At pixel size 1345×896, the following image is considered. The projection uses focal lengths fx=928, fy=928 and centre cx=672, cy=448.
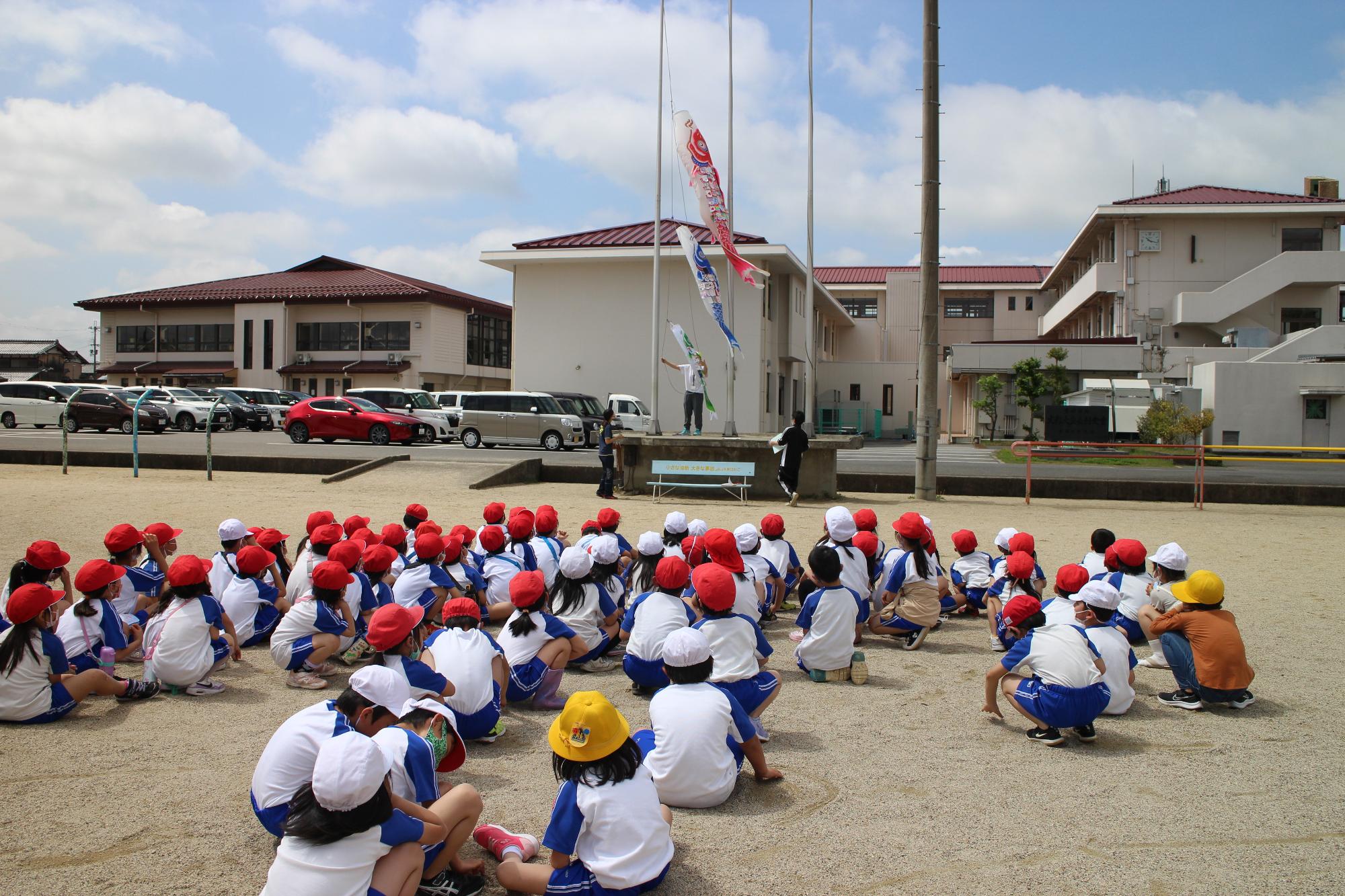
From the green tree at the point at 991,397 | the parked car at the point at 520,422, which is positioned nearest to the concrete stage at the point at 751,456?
the parked car at the point at 520,422

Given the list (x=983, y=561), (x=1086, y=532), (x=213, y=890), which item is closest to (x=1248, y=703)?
(x=983, y=561)

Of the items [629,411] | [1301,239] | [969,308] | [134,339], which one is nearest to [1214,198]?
[1301,239]

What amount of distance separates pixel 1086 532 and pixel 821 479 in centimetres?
489

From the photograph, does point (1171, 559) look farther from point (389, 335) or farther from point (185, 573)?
point (389, 335)

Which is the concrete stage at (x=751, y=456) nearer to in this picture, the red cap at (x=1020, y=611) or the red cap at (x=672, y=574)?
the red cap at (x=672, y=574)

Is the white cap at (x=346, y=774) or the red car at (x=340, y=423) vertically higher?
the red car at (x=340, y=423)

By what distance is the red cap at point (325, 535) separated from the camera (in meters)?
6.80

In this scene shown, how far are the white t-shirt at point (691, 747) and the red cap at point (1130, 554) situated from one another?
13.4 ft

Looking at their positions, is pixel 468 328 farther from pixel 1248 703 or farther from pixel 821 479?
pixel 1248 703

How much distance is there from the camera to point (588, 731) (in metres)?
3.19

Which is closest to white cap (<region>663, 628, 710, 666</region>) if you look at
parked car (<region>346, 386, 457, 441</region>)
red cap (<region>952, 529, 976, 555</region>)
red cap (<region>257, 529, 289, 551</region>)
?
red cap (<region>257, 529, 289, 551</region>)

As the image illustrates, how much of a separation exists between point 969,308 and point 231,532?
5352cm

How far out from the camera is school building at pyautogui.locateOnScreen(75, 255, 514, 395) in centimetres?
4306

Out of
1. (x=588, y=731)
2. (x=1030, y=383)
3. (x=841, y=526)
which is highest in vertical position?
(x=1030, y=383)
